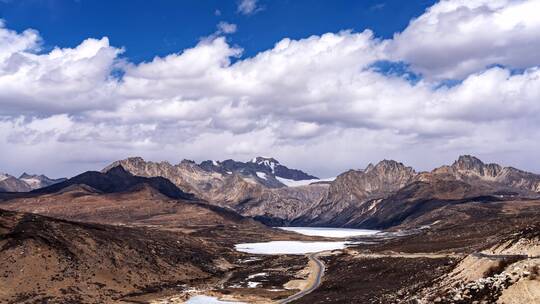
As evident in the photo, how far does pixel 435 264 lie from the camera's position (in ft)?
452

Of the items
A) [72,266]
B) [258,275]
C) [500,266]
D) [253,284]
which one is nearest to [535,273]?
[500,266]

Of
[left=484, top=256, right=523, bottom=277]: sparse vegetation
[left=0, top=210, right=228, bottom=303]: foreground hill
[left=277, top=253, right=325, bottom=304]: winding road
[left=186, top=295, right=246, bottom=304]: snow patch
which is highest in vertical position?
[left=484, top=256, right=523, bottom=277]: sparse vegetation

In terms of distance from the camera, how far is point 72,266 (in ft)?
523

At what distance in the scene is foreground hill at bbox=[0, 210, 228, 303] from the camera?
468 ft

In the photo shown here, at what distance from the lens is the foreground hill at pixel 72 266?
142 meters

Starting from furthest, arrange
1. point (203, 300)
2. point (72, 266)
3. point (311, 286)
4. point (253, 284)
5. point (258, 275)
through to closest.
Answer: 1. point (258, 275)
2. point (253, 284)
3. point (72, 266)
4. point (311, 286)
5. point (203, 300)

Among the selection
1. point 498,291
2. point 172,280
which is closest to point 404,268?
point 172,280

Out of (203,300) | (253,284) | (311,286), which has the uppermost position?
(311,286)

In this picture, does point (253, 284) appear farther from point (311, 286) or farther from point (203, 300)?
point (203, 300)

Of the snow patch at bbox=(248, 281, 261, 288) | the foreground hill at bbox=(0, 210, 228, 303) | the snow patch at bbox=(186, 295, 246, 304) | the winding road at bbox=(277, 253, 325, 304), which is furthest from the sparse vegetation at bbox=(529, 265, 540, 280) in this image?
the snow patch at bbox=(248, 281, 261, 288)

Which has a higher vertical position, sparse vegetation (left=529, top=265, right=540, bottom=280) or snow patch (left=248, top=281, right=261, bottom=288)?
sparse vegetation (left=529, top=265, right=540, bottom=280)

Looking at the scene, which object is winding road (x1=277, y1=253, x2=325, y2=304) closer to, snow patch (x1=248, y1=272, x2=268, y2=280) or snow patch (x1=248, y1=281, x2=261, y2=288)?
snow patch (x1=248, y1=281, x2=261, y2=288)

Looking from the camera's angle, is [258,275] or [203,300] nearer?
[203,300]

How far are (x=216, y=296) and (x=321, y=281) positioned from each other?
33.1 m
